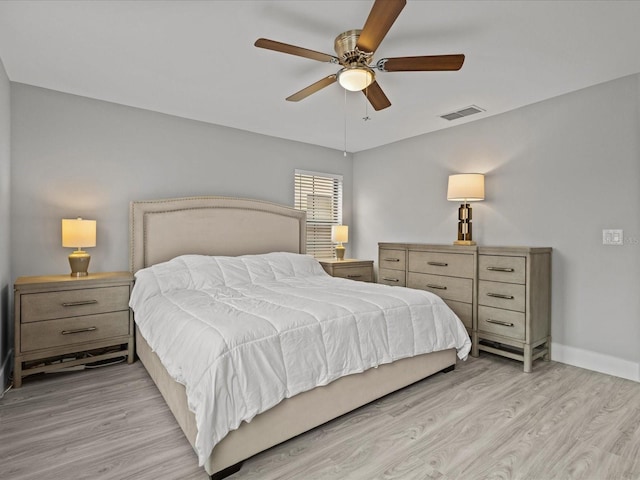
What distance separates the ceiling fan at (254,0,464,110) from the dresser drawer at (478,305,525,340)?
2183mm

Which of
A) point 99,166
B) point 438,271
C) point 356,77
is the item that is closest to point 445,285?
point 438,271

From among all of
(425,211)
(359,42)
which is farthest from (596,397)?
(359,42)

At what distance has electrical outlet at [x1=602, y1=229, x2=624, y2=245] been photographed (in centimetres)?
284

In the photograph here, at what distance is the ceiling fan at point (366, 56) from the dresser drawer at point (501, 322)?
2183mm

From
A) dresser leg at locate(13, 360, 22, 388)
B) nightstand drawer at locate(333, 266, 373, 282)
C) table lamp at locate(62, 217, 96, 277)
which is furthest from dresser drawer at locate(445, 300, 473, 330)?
dresser leg at locate(13, 360, 22, 388)

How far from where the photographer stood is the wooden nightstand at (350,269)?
441 centimetres

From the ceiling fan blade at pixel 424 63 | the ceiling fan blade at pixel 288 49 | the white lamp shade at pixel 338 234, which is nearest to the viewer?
the ceiling fan blade at pixel 288 49

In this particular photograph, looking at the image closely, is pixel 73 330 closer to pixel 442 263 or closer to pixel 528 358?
pixel 442 263

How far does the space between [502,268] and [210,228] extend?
118 inches

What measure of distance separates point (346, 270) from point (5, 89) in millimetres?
3711

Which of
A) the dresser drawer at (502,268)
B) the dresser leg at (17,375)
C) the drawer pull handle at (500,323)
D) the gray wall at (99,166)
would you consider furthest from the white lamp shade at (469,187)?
the dresser leg at (17,375)

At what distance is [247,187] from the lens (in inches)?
169

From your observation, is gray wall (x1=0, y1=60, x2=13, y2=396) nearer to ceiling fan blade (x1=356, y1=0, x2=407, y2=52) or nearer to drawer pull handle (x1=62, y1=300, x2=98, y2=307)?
drawer pull handle (x1=62, y1=300, x2=98, y2=307)

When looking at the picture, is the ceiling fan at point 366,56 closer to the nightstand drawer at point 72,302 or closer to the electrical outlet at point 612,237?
the electrical outlet at point 612,237
